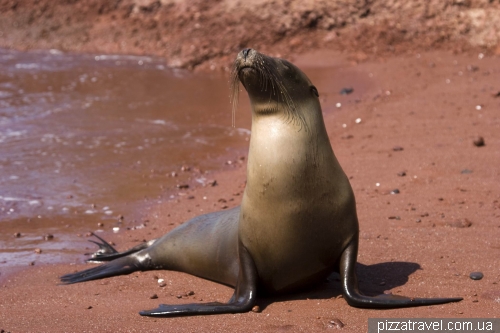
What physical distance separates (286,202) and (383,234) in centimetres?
162

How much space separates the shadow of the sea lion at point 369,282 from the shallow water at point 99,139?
7.89 feet

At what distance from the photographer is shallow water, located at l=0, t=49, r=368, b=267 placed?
741 cm

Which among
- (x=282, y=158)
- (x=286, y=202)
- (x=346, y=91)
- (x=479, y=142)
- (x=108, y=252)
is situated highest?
(x=282, y=158)

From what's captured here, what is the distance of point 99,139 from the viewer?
1034cm

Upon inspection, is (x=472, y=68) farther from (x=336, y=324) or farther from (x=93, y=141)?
(x=336, y=324)

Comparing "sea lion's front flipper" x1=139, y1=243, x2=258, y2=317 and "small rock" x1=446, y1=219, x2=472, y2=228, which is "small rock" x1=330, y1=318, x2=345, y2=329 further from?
"small rock" x1=446, y1=219, x2=472, y2=228

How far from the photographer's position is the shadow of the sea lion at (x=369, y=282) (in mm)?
4621

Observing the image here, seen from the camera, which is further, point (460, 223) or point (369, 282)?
point (460, 223)

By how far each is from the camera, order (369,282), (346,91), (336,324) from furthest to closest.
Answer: (346,91), (369,282), (336,324)

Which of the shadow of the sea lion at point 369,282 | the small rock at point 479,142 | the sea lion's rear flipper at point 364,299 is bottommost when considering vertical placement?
the small rock at point 479,142

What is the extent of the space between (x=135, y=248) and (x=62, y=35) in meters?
14.0

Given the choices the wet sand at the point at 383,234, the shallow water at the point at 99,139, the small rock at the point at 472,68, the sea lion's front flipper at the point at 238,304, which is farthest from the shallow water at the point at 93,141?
the small rock at the point at 472,68

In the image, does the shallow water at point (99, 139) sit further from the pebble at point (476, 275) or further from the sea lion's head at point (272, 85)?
the pebble at point (476, 275)

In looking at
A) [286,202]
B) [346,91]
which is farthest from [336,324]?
[346,91]
